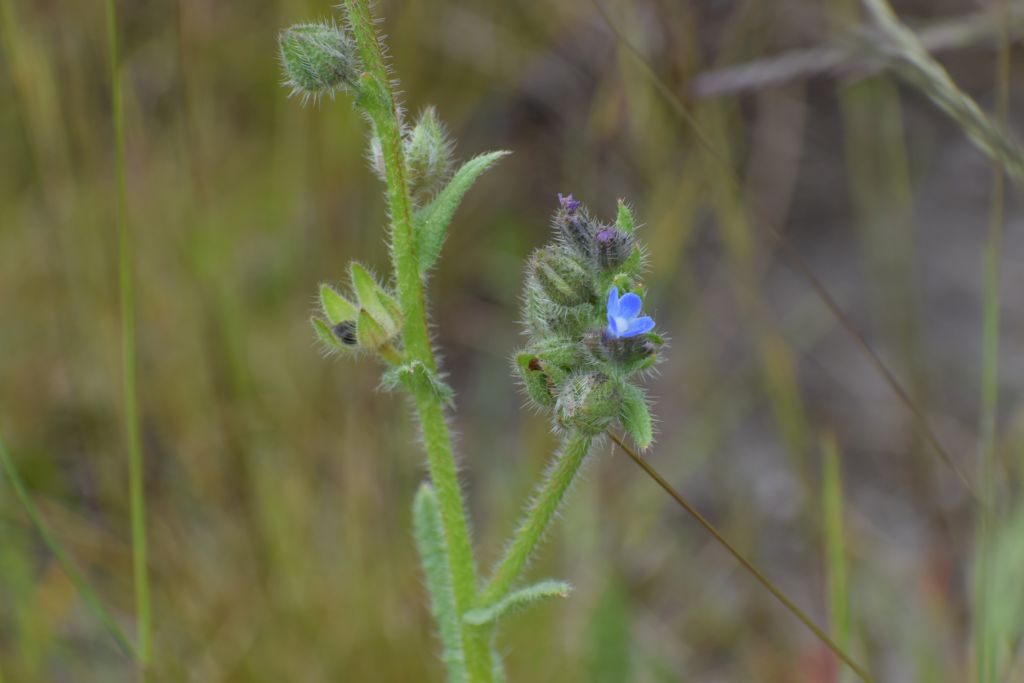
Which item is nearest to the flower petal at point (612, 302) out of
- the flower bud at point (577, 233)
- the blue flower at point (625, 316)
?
the blue flower at point (625, 316)

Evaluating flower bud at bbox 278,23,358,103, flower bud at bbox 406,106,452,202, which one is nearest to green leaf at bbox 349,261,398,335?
flower bud at bbox 406,106,452,202

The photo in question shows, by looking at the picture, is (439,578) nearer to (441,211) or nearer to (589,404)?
(589,404)

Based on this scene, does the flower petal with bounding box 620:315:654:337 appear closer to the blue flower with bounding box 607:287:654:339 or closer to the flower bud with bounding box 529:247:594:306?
the blue flower with bounding box 607:287:654:339

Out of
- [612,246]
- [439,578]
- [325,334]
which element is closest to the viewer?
[612,246]

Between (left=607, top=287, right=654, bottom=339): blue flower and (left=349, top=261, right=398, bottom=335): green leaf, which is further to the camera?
(left=349, top=261, right=398, bottom=335): green leaf

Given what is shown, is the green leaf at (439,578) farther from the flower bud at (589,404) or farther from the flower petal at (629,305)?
the flower petal at (629,305)

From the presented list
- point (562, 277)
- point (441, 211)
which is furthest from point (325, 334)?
point (562, 277)
